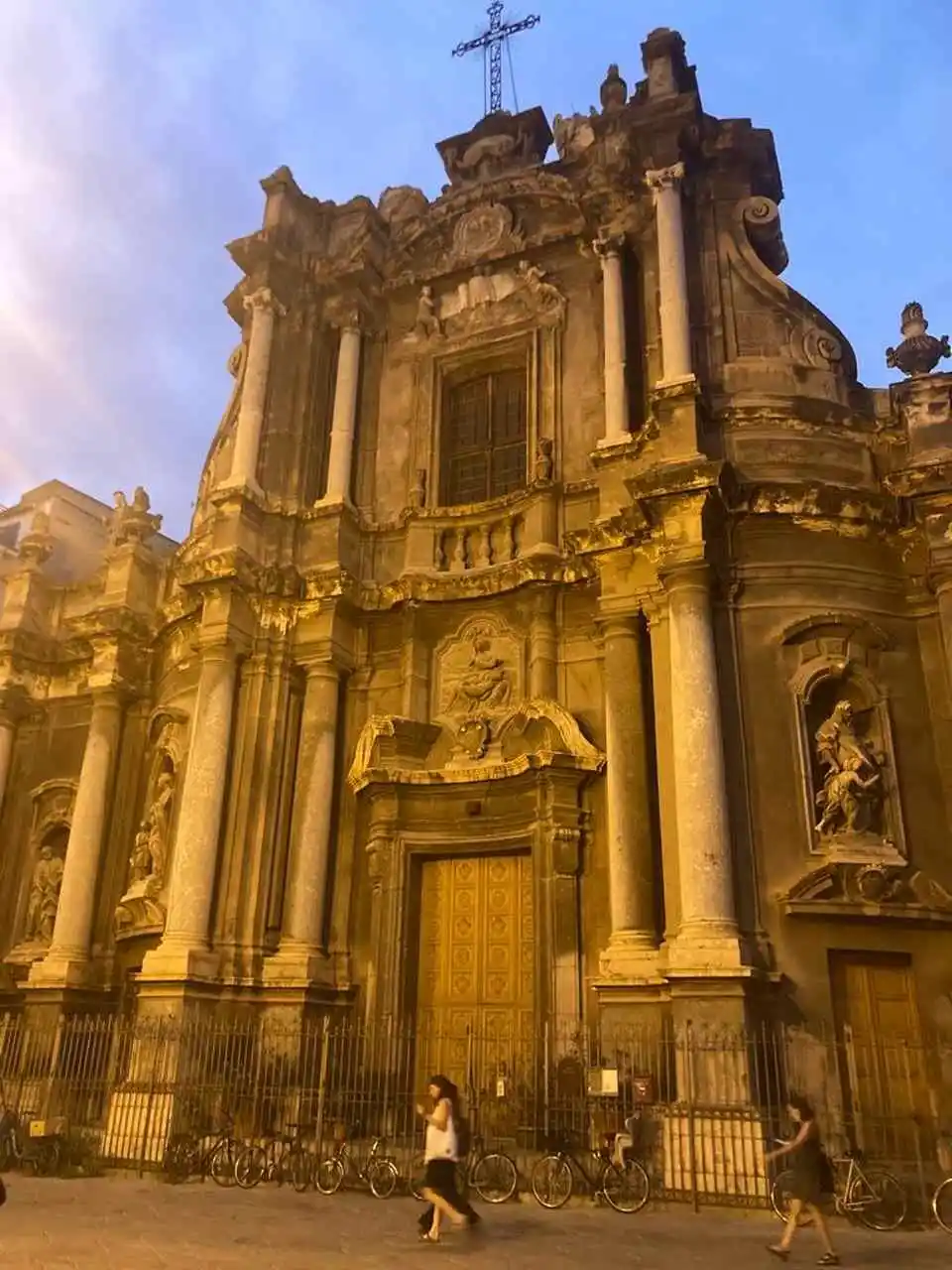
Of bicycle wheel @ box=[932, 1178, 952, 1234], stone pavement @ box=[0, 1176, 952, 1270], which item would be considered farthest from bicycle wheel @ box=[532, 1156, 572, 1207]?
bicycle wheel @ box=[932, 1178, 952, 1234]

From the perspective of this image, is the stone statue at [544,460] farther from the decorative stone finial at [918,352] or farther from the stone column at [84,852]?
the stone column at [84,852]

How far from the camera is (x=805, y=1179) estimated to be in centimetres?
777

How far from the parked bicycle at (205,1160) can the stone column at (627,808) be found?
4.34m

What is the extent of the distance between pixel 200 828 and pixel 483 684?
4.19 meters

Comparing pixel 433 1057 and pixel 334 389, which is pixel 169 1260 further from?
pixel 334 389

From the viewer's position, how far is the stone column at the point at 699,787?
427 inches

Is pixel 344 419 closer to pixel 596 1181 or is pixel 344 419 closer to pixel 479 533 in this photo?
pixel 479 533

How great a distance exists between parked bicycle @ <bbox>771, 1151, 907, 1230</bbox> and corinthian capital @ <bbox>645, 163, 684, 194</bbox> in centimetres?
1275

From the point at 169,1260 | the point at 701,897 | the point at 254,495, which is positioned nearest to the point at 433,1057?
the point at 701,897

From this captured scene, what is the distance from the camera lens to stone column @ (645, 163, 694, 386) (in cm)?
1420

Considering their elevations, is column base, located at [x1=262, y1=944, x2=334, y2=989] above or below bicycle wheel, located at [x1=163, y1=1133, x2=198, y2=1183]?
above

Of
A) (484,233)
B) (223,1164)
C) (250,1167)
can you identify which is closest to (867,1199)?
(250,1167)

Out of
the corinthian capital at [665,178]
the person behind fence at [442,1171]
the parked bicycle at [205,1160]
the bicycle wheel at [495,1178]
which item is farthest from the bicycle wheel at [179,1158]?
the corinthian capital at [665,178]

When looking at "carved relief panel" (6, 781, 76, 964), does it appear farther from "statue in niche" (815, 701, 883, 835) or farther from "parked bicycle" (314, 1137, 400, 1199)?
"statue in niche" (815, 701, 883, 835)
